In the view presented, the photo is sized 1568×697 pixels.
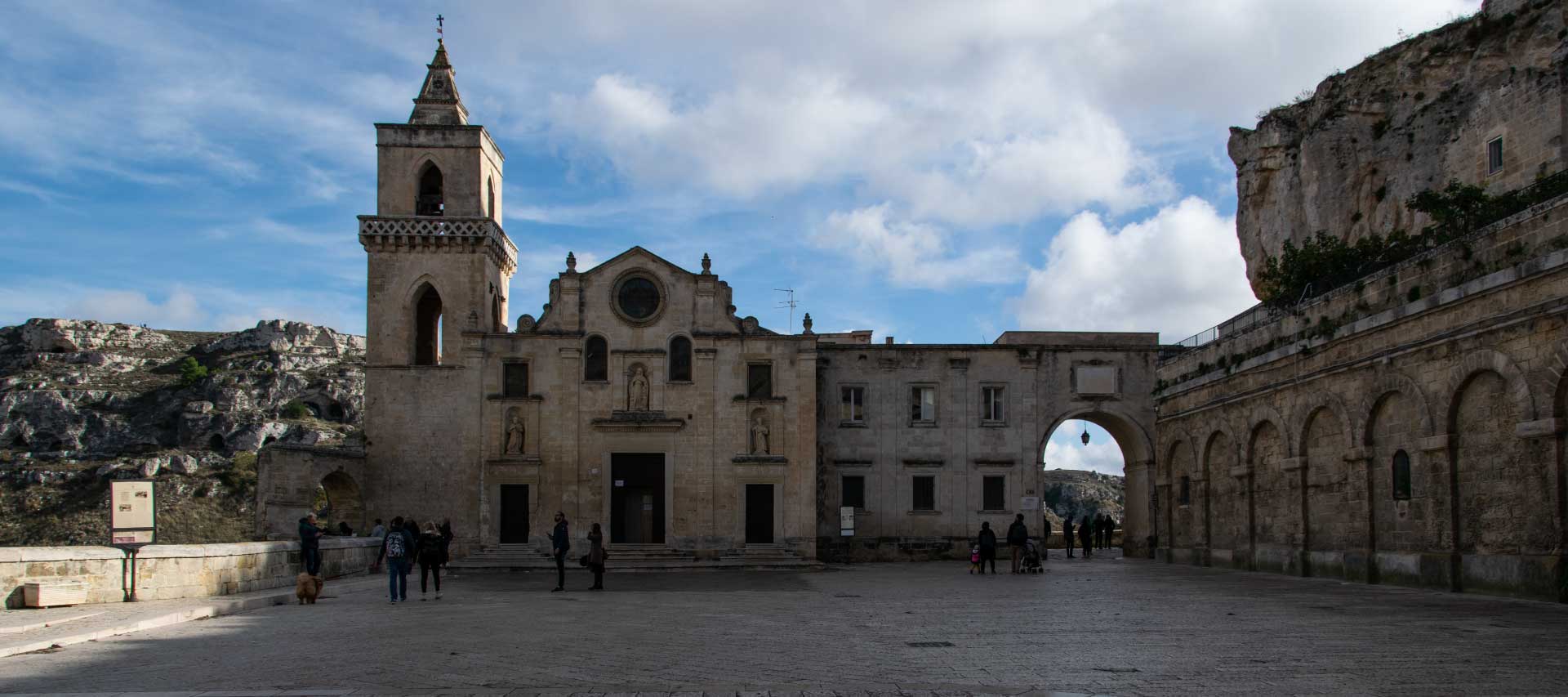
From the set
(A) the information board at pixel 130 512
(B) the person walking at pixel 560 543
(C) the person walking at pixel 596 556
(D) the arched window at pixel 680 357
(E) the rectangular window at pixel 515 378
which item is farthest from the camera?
(D) the arched window at pixel 680 357

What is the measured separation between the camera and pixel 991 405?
147 feet

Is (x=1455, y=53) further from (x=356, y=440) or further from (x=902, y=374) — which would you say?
(x=356, y=440)

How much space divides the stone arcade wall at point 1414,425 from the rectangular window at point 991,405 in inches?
389

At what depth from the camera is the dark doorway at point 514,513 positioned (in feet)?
135

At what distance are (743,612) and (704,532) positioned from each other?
21801 mm

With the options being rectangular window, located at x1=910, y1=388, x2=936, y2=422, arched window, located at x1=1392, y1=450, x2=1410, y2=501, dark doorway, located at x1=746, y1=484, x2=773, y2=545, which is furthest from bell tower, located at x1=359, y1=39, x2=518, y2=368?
arched window, located at x1=1392, y1=450, x2=1410, y2=501

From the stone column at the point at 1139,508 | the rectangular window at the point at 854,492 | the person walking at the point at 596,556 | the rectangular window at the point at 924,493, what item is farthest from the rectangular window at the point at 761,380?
the person walking at the point at 596,556

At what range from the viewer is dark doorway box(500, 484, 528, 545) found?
4128 centimetres

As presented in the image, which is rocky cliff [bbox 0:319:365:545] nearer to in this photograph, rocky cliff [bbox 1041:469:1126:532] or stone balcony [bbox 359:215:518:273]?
stone balcony [bbox 359:215:518:273]

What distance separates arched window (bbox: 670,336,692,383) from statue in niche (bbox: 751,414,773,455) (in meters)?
2.84

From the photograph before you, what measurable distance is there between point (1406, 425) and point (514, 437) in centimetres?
2714

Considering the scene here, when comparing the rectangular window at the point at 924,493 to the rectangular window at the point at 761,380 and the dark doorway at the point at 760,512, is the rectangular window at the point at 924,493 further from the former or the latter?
the rectangular window at the point at 761,380

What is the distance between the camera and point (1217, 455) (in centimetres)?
3594

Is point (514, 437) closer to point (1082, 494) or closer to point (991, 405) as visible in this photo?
point (991, 405)
